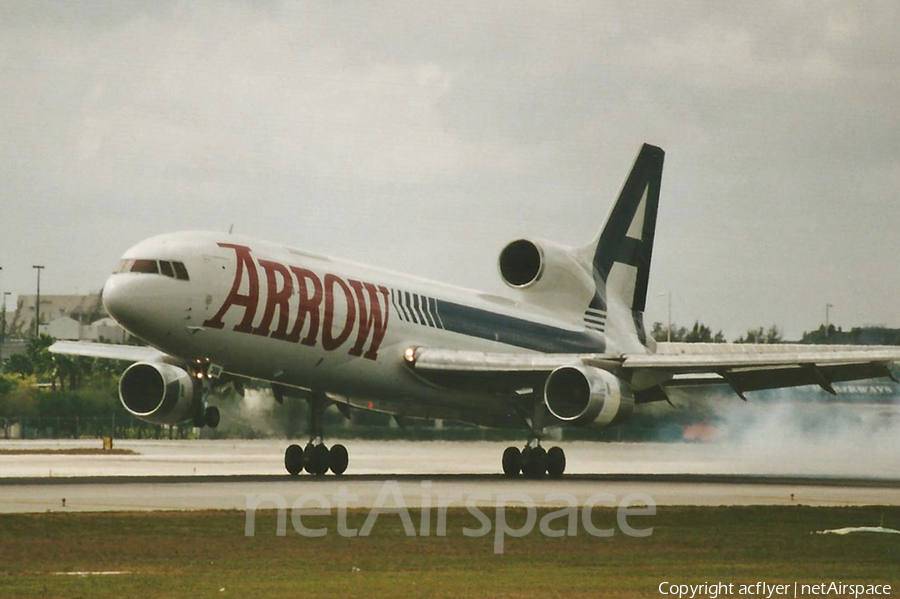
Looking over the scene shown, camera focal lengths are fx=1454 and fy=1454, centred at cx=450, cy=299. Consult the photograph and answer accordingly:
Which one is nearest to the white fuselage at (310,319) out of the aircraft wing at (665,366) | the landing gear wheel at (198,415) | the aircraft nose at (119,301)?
the aircraft nose at (119,301)

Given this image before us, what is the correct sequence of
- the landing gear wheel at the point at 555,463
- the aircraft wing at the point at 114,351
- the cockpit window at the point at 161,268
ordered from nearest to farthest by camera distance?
1. the cockpit window at the point at 161,268
2. the aircraft wing at the point at 114,351
3. the landing gear wheel at the point at 555,463

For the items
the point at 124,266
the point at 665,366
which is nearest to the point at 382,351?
the point at 665,366

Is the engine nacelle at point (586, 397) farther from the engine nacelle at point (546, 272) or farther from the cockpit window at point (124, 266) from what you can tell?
the cockpit window at point (124, 266)

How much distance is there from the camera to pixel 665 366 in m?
36.7

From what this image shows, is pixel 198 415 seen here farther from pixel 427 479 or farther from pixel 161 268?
pixel 427 479

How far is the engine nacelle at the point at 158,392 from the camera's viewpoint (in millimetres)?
35375

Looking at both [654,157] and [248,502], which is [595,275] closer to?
[654,157]

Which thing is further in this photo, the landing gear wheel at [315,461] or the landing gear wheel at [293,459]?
the landing gear wheel at [315,461]

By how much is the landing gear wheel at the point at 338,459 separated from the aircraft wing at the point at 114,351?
4.59 m

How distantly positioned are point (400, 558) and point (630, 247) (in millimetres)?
31851

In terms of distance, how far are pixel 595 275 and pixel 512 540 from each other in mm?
27454

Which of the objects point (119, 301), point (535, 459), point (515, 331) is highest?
point (119, 301)

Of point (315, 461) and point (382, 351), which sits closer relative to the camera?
point (315, 461)

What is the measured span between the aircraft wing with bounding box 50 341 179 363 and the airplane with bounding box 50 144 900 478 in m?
0.08
